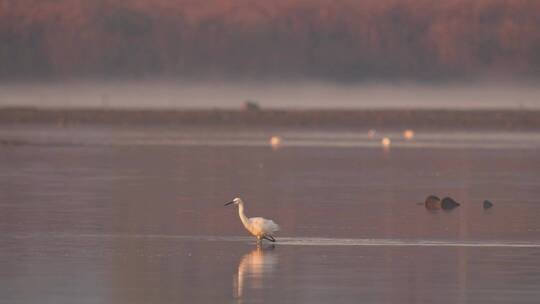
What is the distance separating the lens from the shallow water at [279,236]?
19.0 metres

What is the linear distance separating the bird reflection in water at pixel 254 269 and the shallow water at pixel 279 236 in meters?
0.03

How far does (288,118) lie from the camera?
143m

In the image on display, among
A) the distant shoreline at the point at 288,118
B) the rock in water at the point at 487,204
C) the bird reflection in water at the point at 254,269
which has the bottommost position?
the bird reflection in water at the point at 254,269

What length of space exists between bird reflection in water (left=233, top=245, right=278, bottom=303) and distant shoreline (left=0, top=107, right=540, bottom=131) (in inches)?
3870

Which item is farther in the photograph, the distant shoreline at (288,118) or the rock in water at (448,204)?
the distant shoreline at (288,118)

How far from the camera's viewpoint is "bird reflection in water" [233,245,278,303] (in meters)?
19.2

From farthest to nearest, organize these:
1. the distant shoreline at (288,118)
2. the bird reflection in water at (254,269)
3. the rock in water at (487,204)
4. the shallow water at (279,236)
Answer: the distant shoreline at (288,118) → the rock in water at (487,204) → the bird reflection in water at (254,269) → the shallow water at (279,236)

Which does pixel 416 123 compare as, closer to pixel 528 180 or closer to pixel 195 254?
pixel 528 180

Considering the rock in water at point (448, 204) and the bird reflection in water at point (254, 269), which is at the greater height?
the rock in water at point (448, 204)

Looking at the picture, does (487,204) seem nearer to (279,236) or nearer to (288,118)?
(279,236)

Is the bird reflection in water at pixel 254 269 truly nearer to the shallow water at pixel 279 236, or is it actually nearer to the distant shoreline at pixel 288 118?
the shallow water at pixel 279 236

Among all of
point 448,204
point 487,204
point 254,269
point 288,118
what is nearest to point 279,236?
point 254,269

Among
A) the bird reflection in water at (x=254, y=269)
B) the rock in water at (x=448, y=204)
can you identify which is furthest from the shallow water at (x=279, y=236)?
the rock in water at (x=448, y=204)

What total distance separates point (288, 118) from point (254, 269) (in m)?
122
